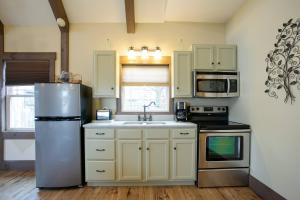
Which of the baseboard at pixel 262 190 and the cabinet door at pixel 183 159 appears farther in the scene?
the cabinet door at pixel 183 159

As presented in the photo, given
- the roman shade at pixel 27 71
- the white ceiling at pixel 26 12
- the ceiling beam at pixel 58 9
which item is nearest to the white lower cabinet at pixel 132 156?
→ the roman shade at pixel 27 71

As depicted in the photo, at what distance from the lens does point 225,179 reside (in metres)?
2.91

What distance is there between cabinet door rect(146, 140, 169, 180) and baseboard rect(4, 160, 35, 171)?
230cm

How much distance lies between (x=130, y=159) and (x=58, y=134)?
1.13 meters

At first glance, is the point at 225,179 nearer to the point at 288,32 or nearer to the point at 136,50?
the point at 288,32

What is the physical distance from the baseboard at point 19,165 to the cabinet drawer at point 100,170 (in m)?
1.44

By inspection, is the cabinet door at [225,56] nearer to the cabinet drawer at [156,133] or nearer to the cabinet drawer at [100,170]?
the cabinet drawer at [156,133]

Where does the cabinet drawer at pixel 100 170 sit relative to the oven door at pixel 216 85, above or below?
below

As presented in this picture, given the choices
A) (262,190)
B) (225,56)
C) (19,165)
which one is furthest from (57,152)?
(225,56)

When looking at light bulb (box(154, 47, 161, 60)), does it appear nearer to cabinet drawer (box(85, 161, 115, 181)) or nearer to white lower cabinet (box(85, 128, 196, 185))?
white lower cabinet (box(85, 128, 196, 185))

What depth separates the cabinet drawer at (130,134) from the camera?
2.91 m

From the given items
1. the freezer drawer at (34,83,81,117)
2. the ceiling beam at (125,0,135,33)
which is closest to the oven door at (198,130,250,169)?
the freezer drawer at (34,83,81,117)

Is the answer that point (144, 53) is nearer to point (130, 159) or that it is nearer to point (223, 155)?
point (130, 159)

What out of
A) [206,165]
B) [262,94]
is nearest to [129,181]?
[206,165]
